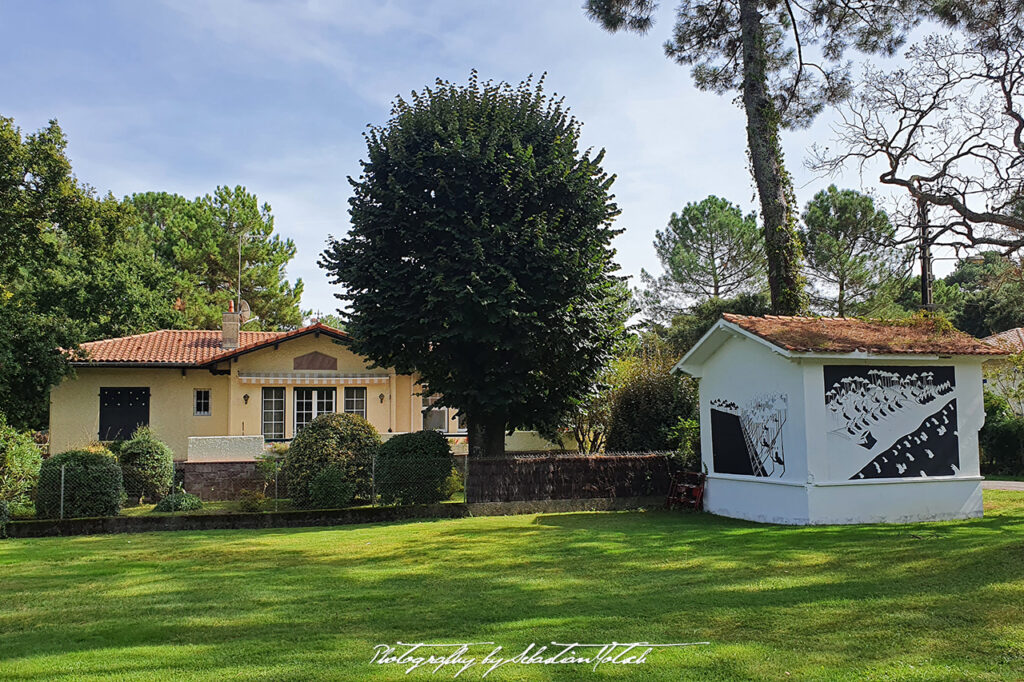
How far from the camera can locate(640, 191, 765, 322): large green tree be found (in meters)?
44.8

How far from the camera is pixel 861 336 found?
15.1 m

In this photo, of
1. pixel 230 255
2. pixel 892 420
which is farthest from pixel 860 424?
pixel 230 255

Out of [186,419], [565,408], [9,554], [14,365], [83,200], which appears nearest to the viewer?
[9,554]

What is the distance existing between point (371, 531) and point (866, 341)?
10.2 meters

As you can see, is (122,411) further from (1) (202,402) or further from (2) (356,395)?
(2) (356,395)

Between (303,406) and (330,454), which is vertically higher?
(303,406)

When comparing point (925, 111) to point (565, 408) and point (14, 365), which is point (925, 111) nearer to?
point (565, 408)

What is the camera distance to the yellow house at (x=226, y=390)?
26078 millimetres

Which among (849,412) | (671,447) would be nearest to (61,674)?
(849,412)

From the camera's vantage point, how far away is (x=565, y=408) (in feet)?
67.2

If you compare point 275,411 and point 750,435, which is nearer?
point 750,435

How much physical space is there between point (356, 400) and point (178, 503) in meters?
10.2

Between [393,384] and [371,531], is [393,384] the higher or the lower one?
the higher one

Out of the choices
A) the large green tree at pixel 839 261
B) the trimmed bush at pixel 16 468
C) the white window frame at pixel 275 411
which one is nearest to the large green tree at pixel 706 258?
the large green tree at pixel 839 261
